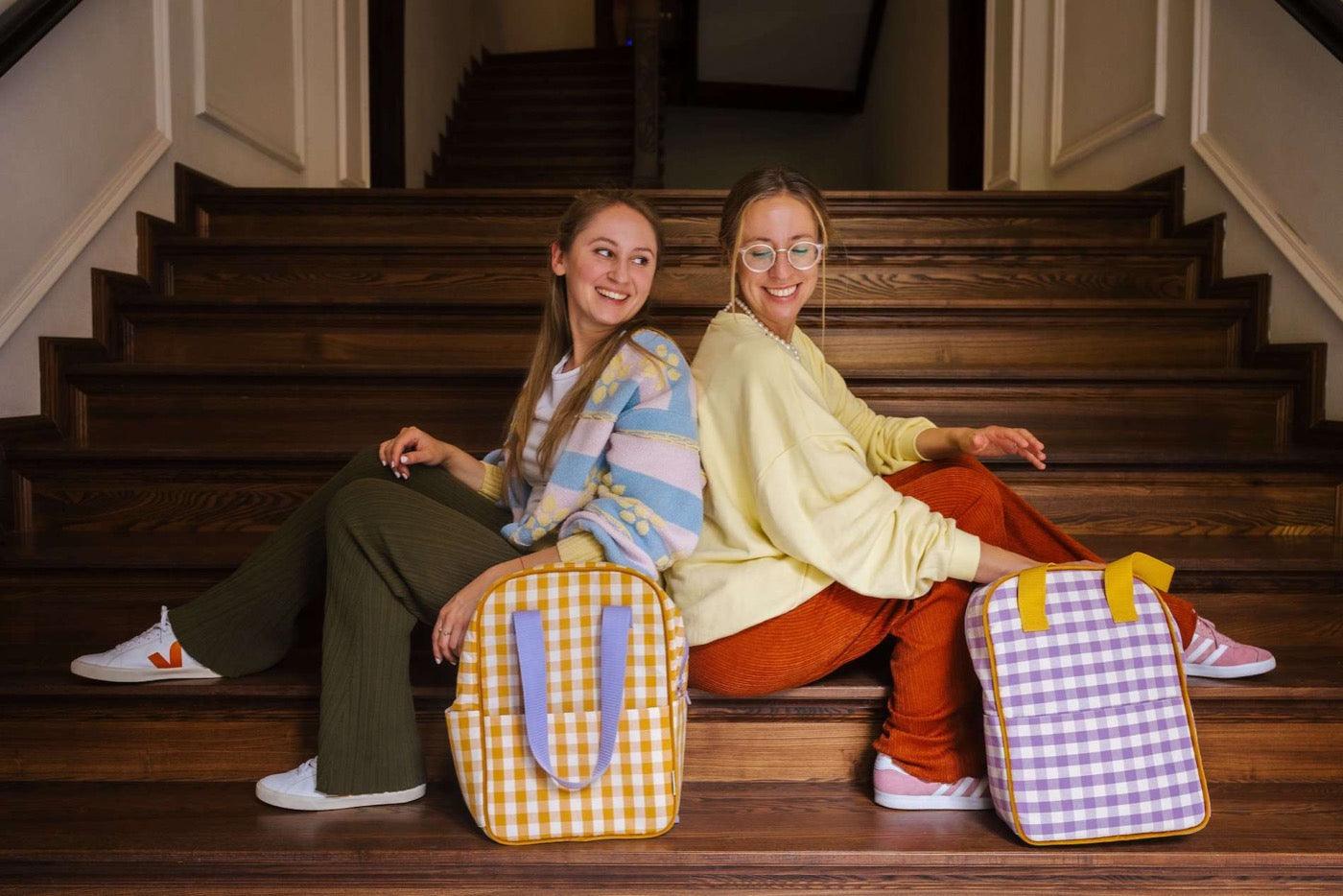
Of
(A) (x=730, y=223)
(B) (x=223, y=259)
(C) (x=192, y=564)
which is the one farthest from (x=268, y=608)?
(B) (x=223, y=259)

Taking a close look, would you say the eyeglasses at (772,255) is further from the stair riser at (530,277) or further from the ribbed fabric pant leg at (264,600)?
the stair riser at (530,277)

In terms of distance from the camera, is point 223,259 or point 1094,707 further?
point 223,259

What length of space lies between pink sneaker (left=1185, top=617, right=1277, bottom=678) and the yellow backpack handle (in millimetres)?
248

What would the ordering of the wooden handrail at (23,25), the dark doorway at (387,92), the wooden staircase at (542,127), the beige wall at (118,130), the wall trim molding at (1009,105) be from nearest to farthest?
the wooden handrail at (23,25) < the beige wall at (118,130) < the wall trim molding at (1009,105) < the dark doorway at (387,92) < the wooden staircase at (542,127)

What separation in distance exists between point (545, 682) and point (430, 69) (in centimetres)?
453

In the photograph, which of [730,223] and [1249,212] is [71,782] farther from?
[1249,212]

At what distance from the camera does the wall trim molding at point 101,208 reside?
6.31 ft

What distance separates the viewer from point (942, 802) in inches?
53.2

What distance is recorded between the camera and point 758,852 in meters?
1.24

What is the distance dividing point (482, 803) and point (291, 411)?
1.11 metres

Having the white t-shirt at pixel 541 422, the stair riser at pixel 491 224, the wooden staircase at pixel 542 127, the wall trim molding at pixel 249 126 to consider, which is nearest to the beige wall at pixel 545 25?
the wooden staircase at pixel 542 127

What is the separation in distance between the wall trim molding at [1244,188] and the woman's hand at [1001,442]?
1026 millimetres

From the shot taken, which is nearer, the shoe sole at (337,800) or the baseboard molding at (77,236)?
the shoe sole at (337,800)

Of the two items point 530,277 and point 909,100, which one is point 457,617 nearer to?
point 530,277
